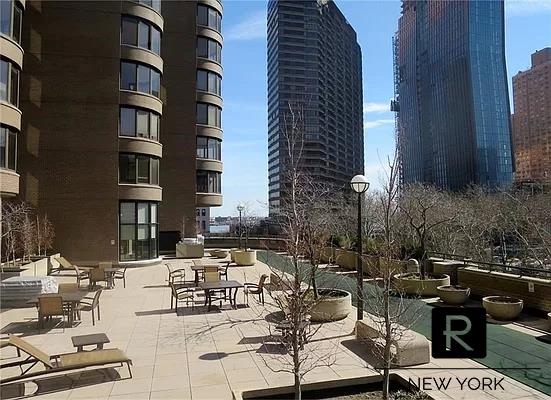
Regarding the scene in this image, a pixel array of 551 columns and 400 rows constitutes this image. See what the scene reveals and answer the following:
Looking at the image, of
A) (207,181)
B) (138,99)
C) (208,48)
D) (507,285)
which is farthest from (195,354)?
(208,48)

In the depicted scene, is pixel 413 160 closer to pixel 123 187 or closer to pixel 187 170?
pixel 187 170

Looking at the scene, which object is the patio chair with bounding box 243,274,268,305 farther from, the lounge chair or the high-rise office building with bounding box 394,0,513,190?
the high-rise office building with bounding box 394,0,513,190

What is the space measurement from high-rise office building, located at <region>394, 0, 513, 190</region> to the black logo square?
41.3 metres

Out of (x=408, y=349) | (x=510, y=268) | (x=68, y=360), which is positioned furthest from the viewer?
(x=510, y=268)

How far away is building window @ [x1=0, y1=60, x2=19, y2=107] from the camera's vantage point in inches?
741

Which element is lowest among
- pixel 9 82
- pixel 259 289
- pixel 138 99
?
pixel 259 289

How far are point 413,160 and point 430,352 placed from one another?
47273 mm

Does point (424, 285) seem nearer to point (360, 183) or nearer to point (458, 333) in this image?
point (458, 333)

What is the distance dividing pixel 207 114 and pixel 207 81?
310 cm

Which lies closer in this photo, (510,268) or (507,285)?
(507,285)

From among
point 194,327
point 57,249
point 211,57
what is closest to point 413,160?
point 211,57

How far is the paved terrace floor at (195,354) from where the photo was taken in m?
6.66

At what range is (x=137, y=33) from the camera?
26656mm

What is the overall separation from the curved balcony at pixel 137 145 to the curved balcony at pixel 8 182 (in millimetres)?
6872
